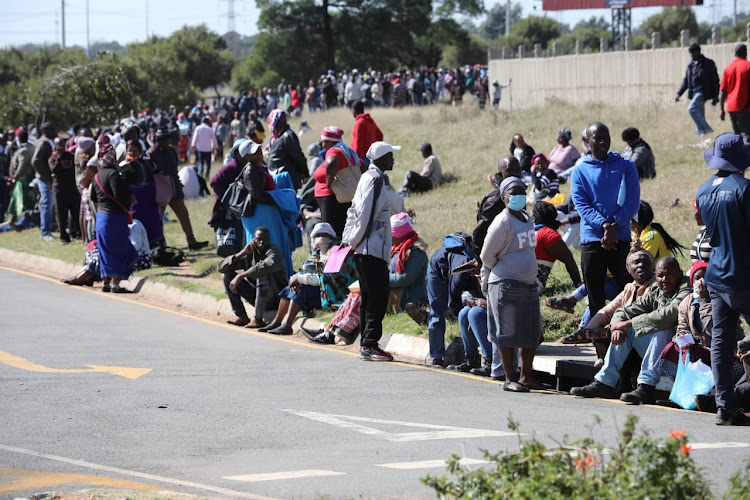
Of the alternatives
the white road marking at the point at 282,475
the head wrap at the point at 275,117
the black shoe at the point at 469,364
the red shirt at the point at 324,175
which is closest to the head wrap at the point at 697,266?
the black shoe at the point at 469,364

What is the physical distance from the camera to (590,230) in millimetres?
10469

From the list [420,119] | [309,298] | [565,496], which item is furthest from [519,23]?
[565,496]

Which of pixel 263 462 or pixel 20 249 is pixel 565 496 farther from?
pixel 20 249

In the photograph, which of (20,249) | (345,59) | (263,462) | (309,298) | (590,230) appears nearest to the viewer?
(263,462)

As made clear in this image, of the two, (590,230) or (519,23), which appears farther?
(519,23)

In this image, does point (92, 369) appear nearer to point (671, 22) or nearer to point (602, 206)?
point (602, 206)

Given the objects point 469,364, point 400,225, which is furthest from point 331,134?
point 469,364

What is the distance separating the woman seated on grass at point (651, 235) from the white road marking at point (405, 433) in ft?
13.4

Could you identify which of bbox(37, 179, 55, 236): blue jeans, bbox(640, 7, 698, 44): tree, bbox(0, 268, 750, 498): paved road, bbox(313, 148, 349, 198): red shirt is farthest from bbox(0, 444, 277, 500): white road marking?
bbox(640, 7, 698, 44): tree

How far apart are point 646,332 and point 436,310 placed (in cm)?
238

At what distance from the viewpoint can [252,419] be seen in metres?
8.48

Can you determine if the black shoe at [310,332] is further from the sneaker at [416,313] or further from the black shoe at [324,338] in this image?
the sneaker at [416,313]

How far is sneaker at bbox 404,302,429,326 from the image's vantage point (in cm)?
1162

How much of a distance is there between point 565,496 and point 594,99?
3179 cm
